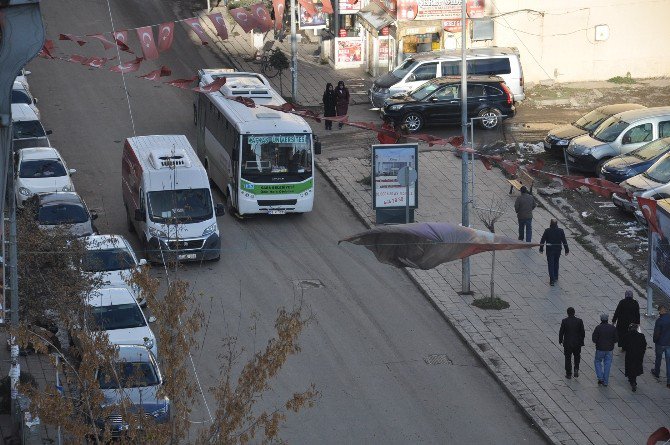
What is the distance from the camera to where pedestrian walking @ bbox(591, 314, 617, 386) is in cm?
2241

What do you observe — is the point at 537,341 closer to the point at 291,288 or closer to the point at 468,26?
the point at 291,288

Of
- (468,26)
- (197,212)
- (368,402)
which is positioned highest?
(468,26)

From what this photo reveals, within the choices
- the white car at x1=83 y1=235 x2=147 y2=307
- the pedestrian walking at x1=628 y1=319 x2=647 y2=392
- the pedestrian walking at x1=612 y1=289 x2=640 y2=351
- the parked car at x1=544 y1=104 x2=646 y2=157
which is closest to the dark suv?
the parked car at x1=544 y1=104 x2=646 y2=157

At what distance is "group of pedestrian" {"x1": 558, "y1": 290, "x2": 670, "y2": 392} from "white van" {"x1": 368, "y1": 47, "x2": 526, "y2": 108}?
18.4 metres

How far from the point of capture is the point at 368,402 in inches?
888

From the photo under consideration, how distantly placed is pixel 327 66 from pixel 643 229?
706 inches

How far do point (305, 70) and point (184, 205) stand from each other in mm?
17524

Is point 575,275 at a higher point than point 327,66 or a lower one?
lower

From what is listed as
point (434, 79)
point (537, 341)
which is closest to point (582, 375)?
point (537, 341)

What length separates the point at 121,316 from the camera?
23.7m

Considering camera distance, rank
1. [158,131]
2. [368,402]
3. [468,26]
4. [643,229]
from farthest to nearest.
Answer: [468,26], [158,131], [643,229], [368,402]

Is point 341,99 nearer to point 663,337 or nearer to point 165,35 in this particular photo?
point 165,35

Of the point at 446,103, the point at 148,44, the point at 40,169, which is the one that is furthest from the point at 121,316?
the point at 446,103

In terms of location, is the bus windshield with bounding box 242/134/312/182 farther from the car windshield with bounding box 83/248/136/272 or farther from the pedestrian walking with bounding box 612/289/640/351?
the pedestrian walking with bounding box 612/289/640/351
